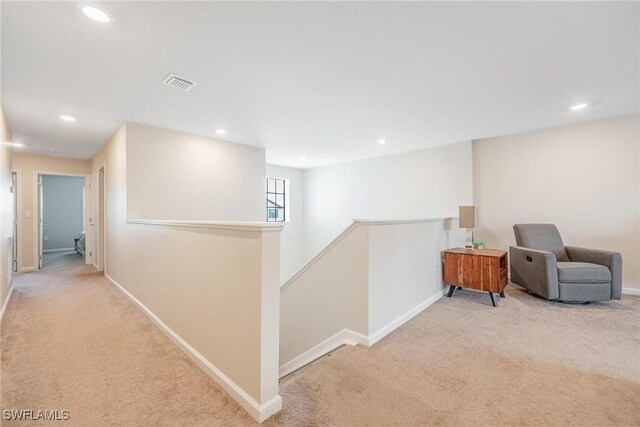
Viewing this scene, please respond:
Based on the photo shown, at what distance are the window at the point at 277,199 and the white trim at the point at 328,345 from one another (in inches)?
184

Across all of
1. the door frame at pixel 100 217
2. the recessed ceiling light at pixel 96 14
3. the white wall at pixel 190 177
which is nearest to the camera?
the recessed ceiling light at pixel 96 14

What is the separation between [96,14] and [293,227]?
605cm

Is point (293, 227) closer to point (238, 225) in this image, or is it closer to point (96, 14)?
point (238, 225)

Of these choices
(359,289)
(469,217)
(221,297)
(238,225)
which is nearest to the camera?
(238,225)

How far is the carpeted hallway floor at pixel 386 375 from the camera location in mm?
1602

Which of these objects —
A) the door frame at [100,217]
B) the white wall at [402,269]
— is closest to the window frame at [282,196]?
the door frame at [100,217]

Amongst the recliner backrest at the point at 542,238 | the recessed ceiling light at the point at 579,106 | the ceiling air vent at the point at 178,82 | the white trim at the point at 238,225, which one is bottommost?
the recliner backrest at the point at 542,238

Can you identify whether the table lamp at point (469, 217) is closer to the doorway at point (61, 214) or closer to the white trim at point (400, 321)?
the white trim at point (400, 321)

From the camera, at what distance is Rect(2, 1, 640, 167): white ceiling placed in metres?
1.80

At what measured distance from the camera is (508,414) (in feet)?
5.24

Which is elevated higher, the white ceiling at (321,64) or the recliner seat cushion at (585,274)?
the white ceiling at (321,64)

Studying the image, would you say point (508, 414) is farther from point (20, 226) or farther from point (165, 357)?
point (20, 226)

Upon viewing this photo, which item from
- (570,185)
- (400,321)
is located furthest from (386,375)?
(570,185)

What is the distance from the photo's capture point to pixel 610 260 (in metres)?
3.30
